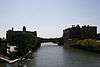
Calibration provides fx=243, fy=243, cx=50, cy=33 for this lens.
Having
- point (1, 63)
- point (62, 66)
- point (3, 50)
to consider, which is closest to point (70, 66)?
point (62, 66)

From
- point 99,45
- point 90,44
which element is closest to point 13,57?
point 99,45

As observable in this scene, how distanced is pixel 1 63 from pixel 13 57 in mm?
6646

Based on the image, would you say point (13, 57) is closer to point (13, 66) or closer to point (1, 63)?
point (1, 63)

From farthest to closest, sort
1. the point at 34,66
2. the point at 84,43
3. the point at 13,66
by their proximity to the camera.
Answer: the point at 84,43 → the point at 34,66 → the point at 13,66

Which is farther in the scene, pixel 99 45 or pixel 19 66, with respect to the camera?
pixel 99 45

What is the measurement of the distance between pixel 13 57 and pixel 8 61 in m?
5.07

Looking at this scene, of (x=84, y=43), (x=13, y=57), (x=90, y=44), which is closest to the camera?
(x=13, y=57)

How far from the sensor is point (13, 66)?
4212 cm

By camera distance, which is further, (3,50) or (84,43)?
(84,43)

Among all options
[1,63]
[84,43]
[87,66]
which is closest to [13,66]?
[1,63]

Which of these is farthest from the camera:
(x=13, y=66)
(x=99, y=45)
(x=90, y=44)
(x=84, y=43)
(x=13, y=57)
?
(x=84, y=43)

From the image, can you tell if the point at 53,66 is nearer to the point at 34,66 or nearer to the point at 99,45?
the point at 34,66

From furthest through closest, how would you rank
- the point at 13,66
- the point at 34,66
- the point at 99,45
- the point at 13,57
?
the point at 99,45 → the point at 13,57 → the point at 34,66 → the point at 13,66

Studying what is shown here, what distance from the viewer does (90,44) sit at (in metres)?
130
